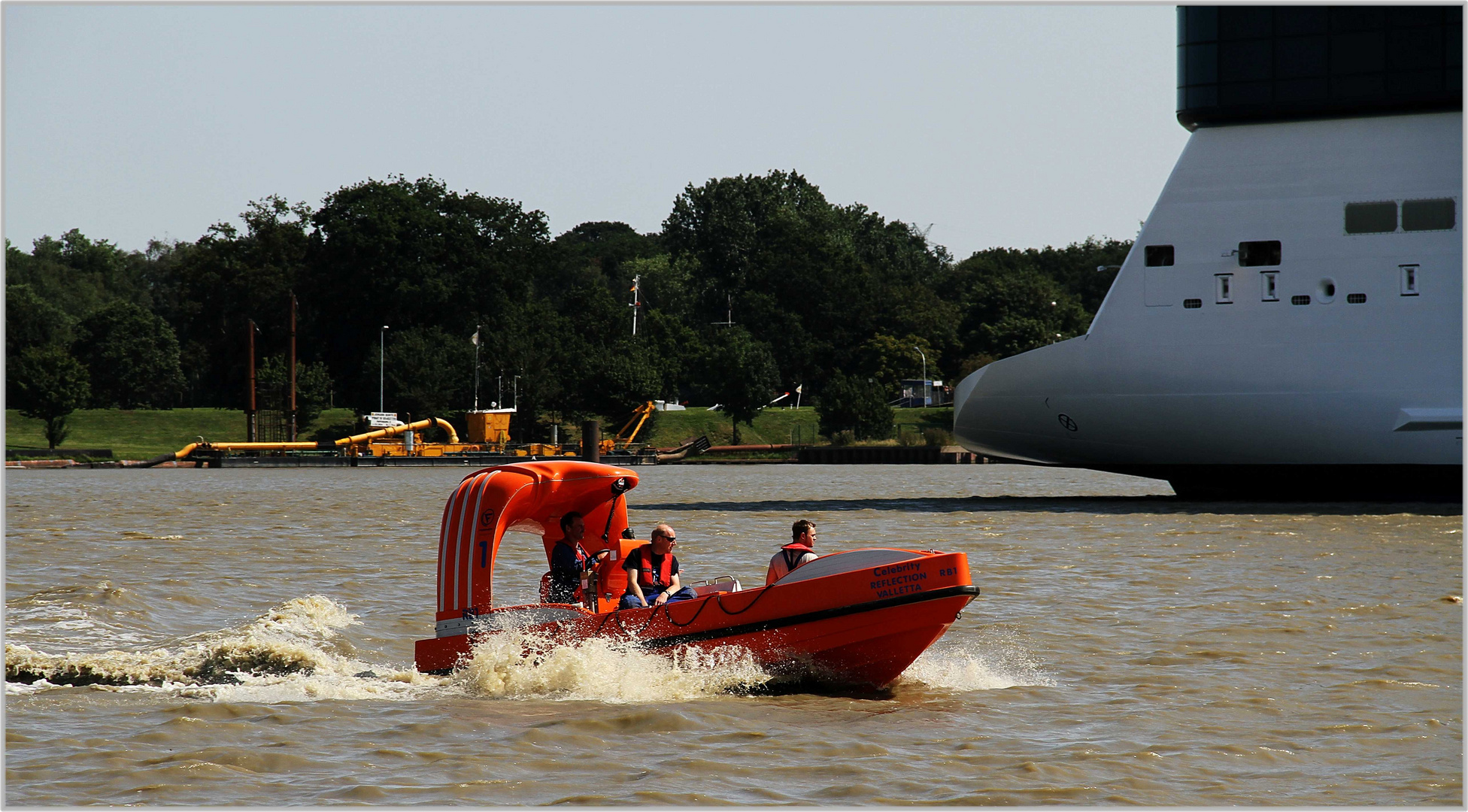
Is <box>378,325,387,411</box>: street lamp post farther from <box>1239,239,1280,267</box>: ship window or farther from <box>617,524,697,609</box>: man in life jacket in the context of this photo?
<box>617,524,697,609</box>: man in life jacket

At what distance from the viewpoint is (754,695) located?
11547 millimetres

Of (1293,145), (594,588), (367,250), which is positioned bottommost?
(594,588)

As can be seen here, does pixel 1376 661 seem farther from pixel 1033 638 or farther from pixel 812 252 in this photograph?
pixel 812 252

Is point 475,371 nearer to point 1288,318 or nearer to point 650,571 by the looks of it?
point 1288,318

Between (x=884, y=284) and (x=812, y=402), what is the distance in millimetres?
13839

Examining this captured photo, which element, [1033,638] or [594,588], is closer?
[594,588]

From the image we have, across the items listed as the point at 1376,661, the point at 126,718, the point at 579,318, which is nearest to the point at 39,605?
the point at 126,718

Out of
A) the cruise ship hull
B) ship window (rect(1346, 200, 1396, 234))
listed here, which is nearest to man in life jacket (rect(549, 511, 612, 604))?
the cruise ship hull

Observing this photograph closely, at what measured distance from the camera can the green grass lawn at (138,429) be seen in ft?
272

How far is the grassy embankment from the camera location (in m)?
83.9

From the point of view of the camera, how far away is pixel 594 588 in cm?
1266

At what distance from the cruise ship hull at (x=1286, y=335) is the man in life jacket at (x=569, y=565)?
70.9 feet

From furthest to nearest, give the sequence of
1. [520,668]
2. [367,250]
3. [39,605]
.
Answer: [367,250]
[39,605]
[520,668]

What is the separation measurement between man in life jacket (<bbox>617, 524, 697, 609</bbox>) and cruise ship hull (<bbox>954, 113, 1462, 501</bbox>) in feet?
70.3
